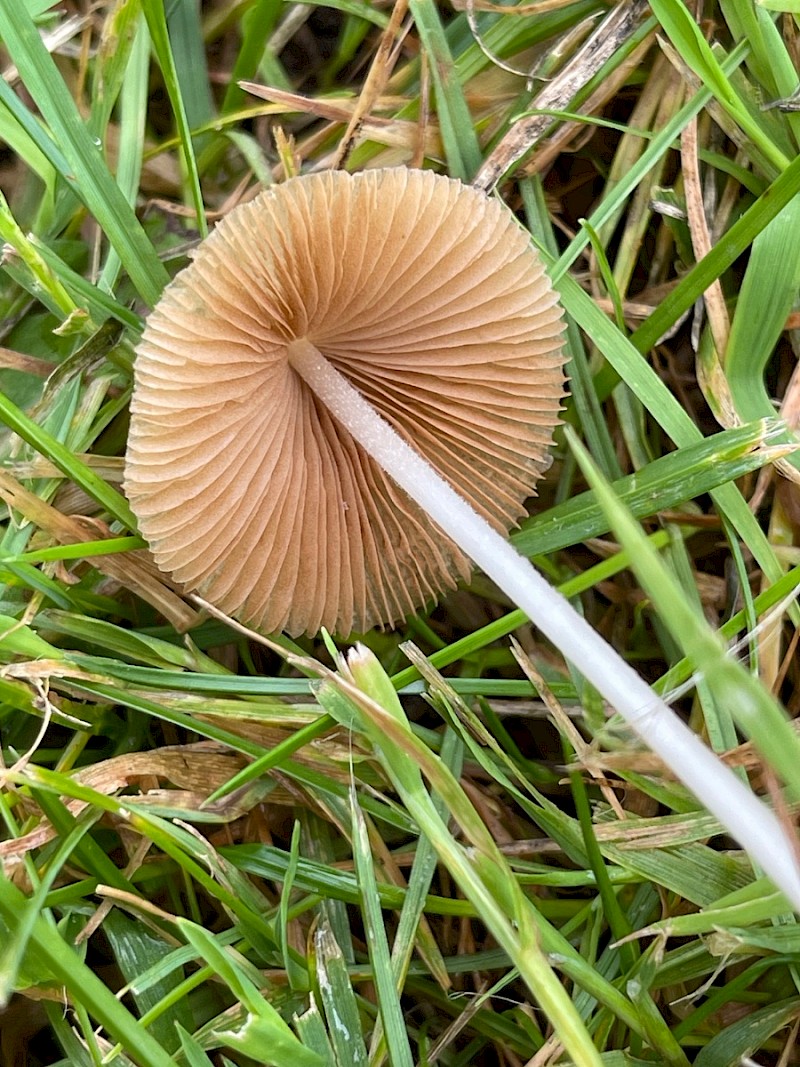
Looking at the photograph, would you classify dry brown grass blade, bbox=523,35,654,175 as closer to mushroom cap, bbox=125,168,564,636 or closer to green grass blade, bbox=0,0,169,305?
mushroom cap, bbox=125,168,564,636

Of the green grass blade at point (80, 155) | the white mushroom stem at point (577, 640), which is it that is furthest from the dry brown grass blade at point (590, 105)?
the green grass blade at point (80, 155)

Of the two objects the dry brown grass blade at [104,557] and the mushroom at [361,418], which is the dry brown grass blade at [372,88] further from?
the dry brown grass blade at [104,557]

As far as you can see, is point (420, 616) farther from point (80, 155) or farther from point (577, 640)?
point (80, 155)

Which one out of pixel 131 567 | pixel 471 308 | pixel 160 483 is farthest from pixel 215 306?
pixel 131 567

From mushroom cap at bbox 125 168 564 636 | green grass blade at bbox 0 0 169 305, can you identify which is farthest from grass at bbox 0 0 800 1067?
mushroom cap at bbox 125 168 564 636

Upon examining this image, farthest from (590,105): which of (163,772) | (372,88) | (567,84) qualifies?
(163,772)

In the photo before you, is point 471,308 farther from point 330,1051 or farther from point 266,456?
point 330,1051

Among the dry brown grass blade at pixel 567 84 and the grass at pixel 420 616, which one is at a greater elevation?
the dry brown grass blade at pixel 567 84
